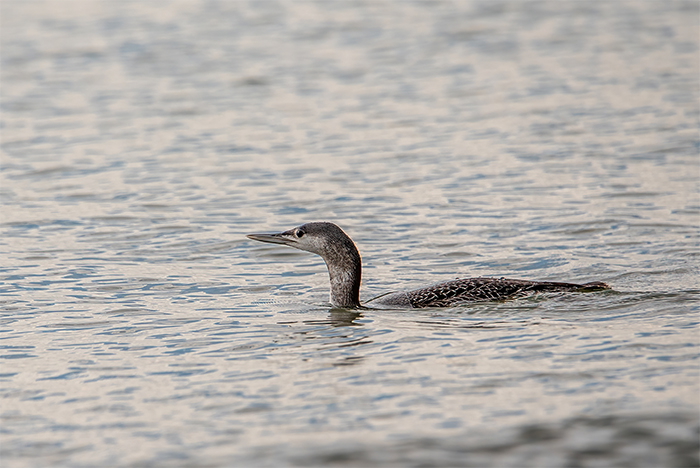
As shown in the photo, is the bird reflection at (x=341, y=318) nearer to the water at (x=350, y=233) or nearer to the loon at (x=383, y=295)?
the water at (x=350, y=233)

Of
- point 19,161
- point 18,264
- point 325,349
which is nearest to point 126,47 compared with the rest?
point 19,161

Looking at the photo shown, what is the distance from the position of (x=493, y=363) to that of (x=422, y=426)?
1.36m

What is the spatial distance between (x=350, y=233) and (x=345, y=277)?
2891 mm

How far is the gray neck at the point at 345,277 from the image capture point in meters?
10.0

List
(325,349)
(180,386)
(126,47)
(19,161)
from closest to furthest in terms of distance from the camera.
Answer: (180,386)
(325,349)
(19,161)
(126,47)

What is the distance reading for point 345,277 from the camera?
10.0 m

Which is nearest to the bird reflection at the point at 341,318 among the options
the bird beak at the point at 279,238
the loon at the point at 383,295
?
the loon at the point at 383,295

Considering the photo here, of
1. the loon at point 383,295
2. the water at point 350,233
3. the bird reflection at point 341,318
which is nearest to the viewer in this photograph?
the water at point 350,233

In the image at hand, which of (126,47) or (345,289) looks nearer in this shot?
(345,289)

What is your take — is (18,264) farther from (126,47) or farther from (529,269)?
(126,47)

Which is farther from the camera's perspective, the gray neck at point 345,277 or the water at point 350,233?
the gray neck at point 345,277

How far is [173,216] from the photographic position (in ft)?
44.8

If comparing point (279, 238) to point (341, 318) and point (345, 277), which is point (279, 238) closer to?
point (345, 277)

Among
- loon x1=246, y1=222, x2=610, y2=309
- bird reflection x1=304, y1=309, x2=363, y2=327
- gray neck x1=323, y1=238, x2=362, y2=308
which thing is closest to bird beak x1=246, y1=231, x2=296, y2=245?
loon x1=246, y1=222, x2=610, y2=309
